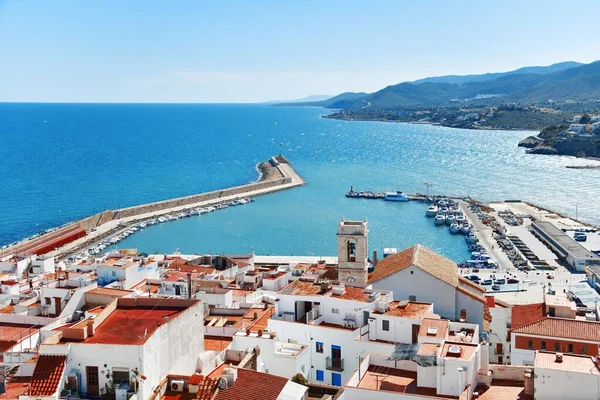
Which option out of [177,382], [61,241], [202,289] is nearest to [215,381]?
[177,382]

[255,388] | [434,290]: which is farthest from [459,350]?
[434,290]

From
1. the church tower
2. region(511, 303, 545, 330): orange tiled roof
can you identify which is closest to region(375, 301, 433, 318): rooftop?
region(511, 303, 545, 330): orange tiled roof

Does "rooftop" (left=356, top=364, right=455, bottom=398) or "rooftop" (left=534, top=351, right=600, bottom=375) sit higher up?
"rooftop" (left=534, top=351, right=600, bottom=375)

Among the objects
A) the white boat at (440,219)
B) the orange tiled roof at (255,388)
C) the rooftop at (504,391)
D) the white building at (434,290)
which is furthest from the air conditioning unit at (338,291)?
the white boat at (440,219)

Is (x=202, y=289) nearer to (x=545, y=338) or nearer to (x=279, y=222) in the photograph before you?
(x=545, y=338)

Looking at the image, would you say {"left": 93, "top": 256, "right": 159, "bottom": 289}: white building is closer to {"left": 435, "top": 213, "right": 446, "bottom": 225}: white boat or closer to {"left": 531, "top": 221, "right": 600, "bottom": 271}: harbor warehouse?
{"left": 531, "top": 221, "right": 600, "bottom": 271}: harbor warehouse

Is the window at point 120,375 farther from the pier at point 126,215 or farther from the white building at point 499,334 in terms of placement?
the pier at point 126,215

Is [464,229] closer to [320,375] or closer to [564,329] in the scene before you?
[564,329]
